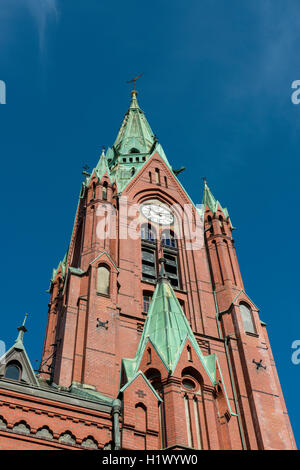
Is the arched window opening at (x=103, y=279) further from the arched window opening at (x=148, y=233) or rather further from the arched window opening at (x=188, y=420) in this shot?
the arched window opening at (x=188, y=420)

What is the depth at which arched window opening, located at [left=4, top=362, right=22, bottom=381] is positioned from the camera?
2054 cm

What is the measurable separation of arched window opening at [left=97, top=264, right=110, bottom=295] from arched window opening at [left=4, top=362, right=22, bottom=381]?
19.7 feet

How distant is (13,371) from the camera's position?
20.7 metres

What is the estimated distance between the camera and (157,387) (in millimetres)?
20406

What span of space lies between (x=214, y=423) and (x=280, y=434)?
5.52m

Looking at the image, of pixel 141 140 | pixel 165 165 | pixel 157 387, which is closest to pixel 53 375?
pixel 157 387

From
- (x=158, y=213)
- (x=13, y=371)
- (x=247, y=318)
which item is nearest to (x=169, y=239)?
(x=158, y=213)

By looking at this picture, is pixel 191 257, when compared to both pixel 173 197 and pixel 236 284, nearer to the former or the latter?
pixel 236 284

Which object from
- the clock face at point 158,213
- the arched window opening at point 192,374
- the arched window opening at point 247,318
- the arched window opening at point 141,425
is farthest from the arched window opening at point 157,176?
the arched window opening at point 141,425

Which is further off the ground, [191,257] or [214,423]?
[191,257]

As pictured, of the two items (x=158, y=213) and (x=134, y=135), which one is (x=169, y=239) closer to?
(x=158, y=213)

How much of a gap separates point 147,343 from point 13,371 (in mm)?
4769

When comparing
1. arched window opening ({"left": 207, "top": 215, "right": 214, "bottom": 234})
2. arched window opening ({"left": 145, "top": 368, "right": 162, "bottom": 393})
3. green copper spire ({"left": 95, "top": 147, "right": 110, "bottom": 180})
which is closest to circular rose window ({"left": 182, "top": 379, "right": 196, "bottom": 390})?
arched window opening ({"left": 145, "top": 368, "right": 162, "bottom": 393})

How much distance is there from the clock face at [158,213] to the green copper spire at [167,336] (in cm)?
1083
